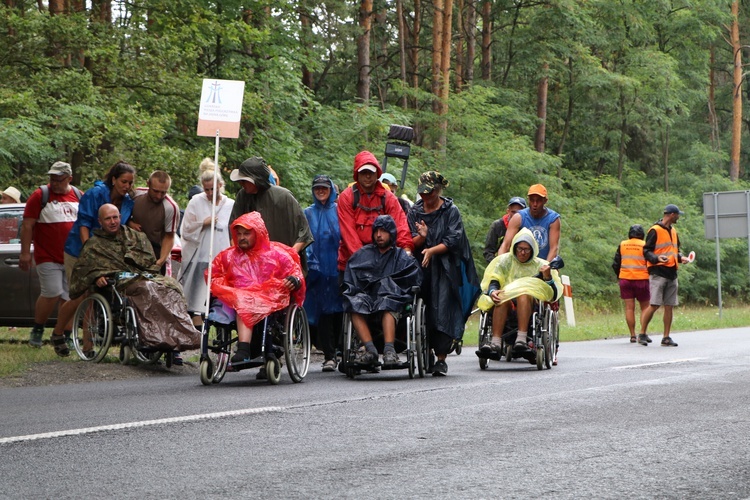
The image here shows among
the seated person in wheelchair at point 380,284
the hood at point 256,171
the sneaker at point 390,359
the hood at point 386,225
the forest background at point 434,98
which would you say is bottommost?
the sneaker at point 390,359

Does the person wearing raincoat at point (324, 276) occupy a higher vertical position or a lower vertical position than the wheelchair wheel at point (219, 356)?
higher

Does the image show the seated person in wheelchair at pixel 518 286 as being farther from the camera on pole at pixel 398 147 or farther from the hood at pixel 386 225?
the camera on pole at pixel 398 147

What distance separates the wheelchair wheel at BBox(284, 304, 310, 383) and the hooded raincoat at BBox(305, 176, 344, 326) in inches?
54.2

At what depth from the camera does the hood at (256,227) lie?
10820mm

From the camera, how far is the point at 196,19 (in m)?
23.9

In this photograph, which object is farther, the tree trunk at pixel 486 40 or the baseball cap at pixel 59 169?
the tree trunk at pixel 486 40

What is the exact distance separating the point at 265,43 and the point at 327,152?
3.34m

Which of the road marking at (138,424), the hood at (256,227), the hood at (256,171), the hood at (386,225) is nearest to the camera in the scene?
the road marking at (138,424)

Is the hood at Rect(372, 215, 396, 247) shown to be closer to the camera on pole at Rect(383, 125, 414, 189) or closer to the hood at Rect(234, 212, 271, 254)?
the hood at Rect(234, 212, 271, 254)

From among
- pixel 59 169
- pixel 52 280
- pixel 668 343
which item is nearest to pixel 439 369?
pixel 52 280

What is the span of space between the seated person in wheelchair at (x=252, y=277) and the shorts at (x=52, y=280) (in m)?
3.21

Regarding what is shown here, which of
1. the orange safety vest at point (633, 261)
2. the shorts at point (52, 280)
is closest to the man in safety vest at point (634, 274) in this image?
the orange safety vest at point (633, 261)

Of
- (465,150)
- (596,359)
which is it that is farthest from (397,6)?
(596,359)

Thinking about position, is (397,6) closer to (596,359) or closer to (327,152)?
(327,152)
